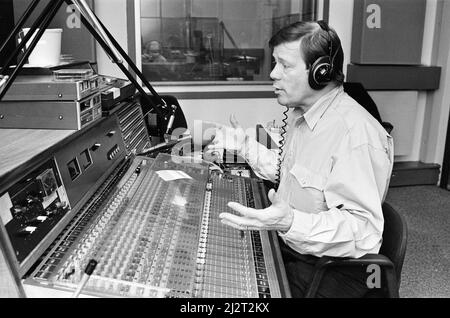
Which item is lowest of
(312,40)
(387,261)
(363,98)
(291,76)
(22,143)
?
(387,261)

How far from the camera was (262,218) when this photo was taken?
116cm

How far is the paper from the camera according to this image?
162 cm

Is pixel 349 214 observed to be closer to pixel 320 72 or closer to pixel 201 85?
pixel 320 72

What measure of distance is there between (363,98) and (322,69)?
2477mm

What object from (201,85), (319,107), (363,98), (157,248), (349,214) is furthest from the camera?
(201,85)

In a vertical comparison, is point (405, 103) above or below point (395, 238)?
above

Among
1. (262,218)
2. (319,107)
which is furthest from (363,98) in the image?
(262,218)

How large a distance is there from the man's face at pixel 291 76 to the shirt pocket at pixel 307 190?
0.75ft

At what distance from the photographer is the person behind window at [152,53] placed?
378 cm

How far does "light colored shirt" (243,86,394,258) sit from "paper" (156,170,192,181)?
14.3 inches

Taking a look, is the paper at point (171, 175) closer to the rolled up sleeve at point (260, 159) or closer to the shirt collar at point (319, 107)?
the rolled up sleeve at point (260, 159)

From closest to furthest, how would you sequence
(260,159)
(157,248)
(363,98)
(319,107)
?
1. (157,248)
2. (319,107)
3. (260,159)
4. (363,98)

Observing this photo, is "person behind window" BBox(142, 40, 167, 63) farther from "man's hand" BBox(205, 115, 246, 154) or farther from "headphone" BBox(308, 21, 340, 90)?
"headphone" BBox(308, 21, 340, 90)

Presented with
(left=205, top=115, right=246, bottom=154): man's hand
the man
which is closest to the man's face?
the man
